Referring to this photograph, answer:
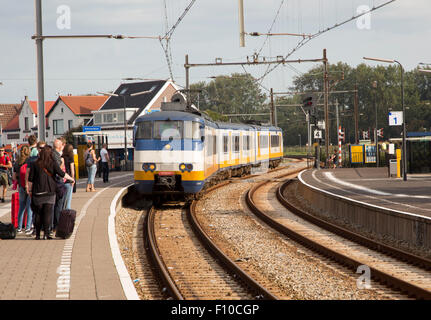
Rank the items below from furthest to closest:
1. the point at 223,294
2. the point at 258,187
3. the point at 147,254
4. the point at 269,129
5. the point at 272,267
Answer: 1. the point at 269,129
2. the point at 258,187
3. the point at 147,254
4. the point at 272,267
5. the point at 223,294

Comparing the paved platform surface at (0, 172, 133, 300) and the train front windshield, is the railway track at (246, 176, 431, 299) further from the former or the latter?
the paved platform surface at (0, 172, 133, 300)

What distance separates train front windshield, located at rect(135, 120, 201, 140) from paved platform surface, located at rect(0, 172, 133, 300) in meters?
6.64

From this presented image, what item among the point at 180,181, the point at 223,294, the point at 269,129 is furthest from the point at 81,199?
the point at 269,129

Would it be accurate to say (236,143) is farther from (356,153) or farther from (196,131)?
(356,153)

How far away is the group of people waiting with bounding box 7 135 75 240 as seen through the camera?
40.3 feet

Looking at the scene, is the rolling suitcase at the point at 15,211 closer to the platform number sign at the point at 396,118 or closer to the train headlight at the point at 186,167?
the train headlight at the point at 186,167

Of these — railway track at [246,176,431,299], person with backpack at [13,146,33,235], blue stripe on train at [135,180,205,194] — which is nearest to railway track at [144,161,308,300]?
railway track at [246,176,431,299]

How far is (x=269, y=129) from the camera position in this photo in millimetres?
45688

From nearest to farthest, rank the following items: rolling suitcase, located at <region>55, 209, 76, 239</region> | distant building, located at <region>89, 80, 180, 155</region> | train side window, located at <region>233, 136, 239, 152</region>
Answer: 1. rolling suitcase, located at <region>55, 209, 76, 239</region>
2. train side window, located at <region>233, 136, 239, 152</region>
3. distant building, located at <region>89, 80, 180, 155</region>

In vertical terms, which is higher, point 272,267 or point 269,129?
point 269,129
